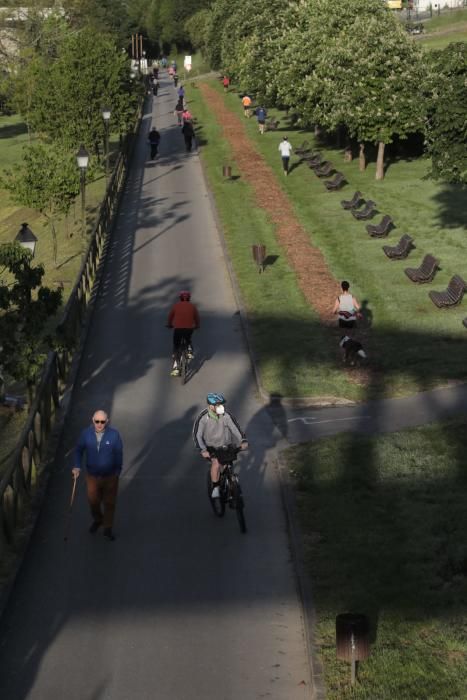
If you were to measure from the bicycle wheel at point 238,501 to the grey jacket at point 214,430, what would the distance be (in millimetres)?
557

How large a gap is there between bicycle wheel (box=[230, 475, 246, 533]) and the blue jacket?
1618mm

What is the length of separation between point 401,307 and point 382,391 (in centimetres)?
707

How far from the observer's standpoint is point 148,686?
11.1 meters

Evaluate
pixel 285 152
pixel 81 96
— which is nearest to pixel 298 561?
pixel 285 152

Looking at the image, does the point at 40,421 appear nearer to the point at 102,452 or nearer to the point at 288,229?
the point at 102,452

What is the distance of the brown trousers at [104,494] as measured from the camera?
14344 millimetres

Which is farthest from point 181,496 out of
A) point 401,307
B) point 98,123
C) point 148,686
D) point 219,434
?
point 98,123

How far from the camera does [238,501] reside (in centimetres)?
1469

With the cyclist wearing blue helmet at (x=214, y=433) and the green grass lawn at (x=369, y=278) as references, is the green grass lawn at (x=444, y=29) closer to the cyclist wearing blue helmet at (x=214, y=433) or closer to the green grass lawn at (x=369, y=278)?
the green grass lawn at (x=369, y=278)

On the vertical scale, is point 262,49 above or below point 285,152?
above

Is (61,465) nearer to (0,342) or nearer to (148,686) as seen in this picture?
(0,342)

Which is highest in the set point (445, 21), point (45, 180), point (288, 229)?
point (45, 180)

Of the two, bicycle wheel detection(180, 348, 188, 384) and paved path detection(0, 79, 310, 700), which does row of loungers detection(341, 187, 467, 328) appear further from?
bicycle wheel detection(180, 348, 188, 384)

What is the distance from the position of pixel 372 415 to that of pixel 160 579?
7.86 meters
